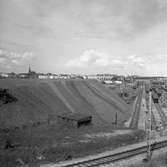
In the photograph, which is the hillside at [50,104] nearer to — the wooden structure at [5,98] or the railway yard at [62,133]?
the railway yard at [62,133]

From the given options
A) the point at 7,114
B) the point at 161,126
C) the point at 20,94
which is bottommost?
the point at 161,126

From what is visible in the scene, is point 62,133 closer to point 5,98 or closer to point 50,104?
point 50,104

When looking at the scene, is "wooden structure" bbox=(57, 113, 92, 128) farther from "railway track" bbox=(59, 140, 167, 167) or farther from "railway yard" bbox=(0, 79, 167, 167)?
"railway track" bbox=(59, 140, 167, 167)

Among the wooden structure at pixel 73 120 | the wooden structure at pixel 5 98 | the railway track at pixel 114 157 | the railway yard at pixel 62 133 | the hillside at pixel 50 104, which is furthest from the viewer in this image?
the wooden structure at pixel 5 98

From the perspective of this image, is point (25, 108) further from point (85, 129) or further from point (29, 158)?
point (29, 158)

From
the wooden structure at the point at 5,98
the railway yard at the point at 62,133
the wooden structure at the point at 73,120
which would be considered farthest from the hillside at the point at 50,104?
the wooden structure at the point at 73,120

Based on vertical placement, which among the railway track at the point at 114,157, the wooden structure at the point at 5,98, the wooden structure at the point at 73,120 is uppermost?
the wooden structure at the point at 5,98

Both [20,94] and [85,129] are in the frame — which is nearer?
[85,129]

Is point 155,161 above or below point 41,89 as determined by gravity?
below

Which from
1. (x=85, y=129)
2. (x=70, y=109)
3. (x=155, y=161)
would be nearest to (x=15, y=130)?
(x=85, y=129)

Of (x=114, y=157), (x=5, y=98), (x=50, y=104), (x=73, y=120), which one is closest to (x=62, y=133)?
(x=73, y=120)
